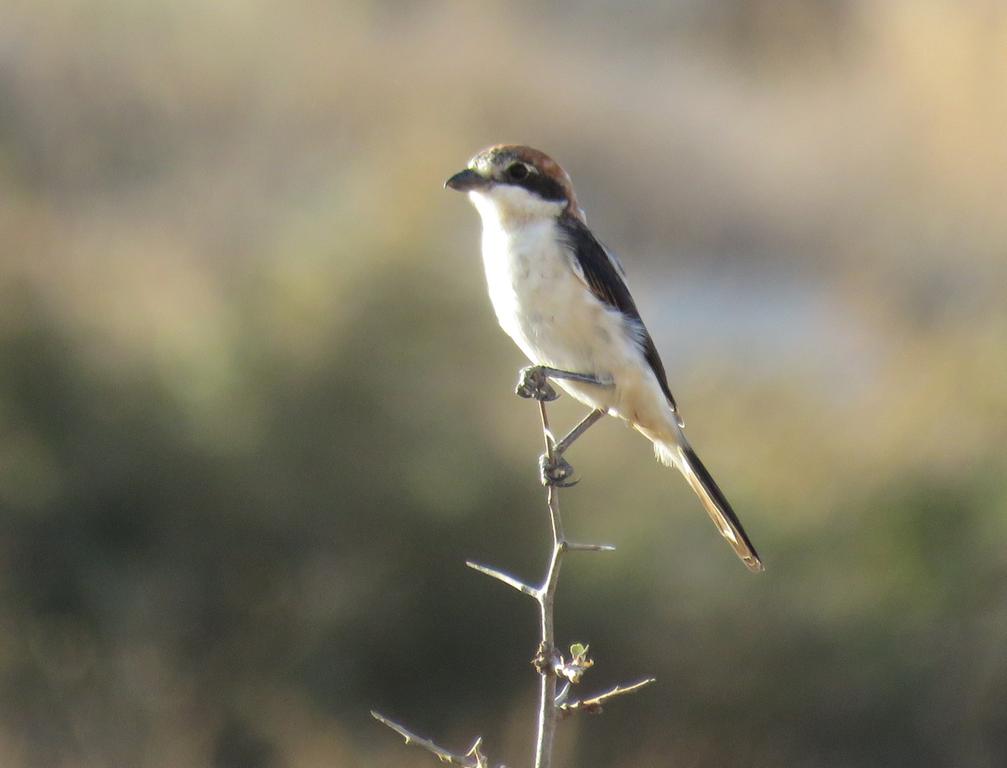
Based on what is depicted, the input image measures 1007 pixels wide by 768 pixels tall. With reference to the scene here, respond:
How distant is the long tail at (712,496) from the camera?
460 centimetres

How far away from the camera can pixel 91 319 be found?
29.8ft

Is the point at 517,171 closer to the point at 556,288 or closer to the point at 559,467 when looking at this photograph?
the point at 556,288

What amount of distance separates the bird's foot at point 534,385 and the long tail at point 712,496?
68 centimetres

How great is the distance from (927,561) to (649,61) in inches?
455

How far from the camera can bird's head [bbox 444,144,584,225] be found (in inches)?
173

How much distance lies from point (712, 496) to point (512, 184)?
43.2 inches

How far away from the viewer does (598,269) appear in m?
4.44

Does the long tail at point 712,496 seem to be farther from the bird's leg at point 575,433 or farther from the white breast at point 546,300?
the white breast at point 546,300

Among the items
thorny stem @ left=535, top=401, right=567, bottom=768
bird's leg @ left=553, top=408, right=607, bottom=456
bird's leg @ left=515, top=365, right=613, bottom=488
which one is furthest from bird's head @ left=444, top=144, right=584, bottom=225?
thorny stem @ left=535, top=401, right=567, bottom=768

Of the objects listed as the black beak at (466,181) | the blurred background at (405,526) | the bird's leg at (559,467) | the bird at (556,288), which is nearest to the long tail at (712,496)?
the bird at (556,288)

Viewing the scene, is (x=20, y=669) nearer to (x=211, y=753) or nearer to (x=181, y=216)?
(x=211, y=753)

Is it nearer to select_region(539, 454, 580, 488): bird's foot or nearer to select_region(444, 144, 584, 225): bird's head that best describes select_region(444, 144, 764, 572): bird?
select_region(444, 144, 584, 225): bird's head

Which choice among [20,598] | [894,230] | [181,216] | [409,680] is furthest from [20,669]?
[894,230]

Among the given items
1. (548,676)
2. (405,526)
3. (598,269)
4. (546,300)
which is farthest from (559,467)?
(405,526)
